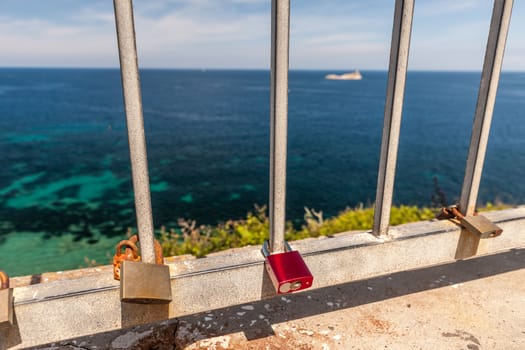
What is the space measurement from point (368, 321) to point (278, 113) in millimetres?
2565

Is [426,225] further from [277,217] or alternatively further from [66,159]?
[66,159]

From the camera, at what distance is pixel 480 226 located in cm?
315

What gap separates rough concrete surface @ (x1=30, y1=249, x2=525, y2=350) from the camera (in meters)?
3.48

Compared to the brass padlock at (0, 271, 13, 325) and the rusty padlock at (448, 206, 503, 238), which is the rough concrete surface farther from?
the brass padlock at (0, 271, 13, 325)

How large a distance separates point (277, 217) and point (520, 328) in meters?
2.93

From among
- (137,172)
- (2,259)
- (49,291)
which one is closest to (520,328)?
(137,172)

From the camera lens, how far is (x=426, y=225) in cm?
329

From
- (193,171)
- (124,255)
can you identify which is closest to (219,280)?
(124,255)

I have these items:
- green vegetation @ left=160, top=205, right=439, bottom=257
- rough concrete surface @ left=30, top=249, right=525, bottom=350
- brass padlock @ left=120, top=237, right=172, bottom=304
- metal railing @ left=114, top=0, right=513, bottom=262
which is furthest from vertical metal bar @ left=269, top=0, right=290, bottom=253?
green vegetation @ left=160, top=205, right=439, bottom=257

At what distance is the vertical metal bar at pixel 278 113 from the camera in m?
2.29

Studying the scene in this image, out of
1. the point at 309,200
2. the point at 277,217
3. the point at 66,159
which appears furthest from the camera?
the point at 66,159

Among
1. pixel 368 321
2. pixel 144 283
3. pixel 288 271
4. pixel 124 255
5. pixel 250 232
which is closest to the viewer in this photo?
pixel 144 283

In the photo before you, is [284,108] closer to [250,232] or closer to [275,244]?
[275,244]

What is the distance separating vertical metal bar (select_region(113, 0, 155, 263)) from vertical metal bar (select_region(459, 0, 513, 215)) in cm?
259
